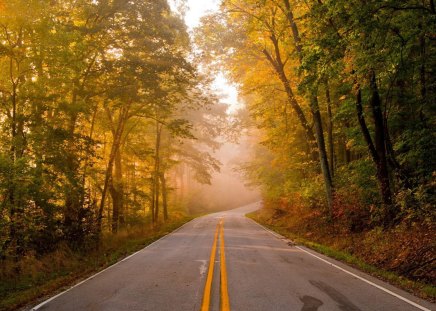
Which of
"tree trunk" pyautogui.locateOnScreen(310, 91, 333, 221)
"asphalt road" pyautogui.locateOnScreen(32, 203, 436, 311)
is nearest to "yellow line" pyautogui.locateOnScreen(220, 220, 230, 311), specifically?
→ "asphalt road" pyautogui.locateOnScreen(32, 203, 436, 311)

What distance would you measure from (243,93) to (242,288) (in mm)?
15463

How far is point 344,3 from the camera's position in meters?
9.40

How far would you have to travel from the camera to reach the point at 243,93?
21156 millimetres

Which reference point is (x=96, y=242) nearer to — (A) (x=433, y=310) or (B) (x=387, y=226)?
(B) (x=387, y=226)

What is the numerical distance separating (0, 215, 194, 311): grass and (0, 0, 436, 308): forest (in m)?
0.11

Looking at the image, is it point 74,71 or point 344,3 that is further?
point 74,71

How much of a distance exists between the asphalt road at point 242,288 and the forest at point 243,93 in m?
1.54

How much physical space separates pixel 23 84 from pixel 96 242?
7.20 metres

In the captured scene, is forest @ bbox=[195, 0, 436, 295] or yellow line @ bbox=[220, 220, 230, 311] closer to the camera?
yellow line @ bbox=[220, 220, 230, 311]

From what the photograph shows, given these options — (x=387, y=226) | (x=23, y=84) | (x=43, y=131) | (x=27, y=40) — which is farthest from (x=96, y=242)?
(x=387, y=226)

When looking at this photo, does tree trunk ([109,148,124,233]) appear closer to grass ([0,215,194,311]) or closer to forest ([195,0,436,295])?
grass ([0,215,194,311])

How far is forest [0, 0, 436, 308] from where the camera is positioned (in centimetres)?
996

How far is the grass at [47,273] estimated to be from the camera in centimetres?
779

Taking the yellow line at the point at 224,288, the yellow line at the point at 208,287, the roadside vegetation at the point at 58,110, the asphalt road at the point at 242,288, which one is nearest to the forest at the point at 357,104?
the asphalt road at the point at 242,288
